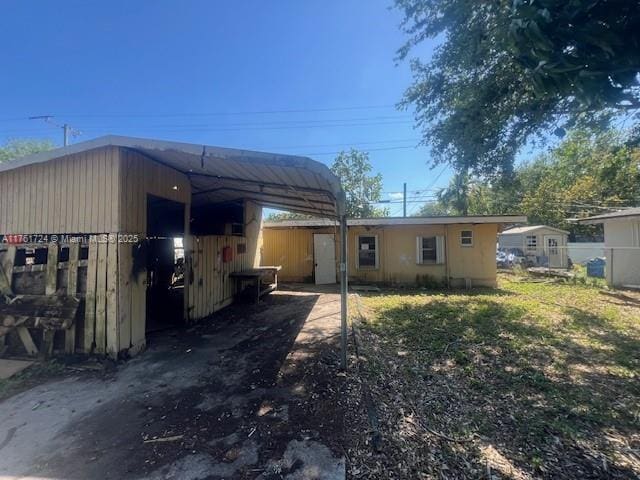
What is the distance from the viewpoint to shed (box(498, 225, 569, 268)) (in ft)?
60.4

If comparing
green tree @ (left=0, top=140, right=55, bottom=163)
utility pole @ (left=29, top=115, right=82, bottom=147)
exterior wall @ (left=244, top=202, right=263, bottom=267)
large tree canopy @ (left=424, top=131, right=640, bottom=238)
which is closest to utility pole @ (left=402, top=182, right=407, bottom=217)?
large tree canopy @ (left=424, top=131, right=640, bottom=238)

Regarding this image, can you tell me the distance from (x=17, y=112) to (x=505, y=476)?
2637 centimetres

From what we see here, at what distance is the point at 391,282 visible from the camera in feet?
36.3

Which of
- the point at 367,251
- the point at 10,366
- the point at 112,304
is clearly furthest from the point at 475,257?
the point at 10,366

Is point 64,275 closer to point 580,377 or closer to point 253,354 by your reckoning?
point 253,354

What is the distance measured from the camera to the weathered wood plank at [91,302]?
400 cm

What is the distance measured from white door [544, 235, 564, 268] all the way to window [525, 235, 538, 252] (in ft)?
1.94

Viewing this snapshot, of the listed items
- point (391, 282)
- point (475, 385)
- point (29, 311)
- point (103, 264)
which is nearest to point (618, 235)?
point (391, 282)

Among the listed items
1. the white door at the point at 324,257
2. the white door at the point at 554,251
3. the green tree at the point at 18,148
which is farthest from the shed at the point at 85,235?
Answer: the green tree at the point at 18,148

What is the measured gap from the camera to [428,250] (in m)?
11.0

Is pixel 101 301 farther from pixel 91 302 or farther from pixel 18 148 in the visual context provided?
pixel 18 148

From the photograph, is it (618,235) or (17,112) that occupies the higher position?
(17,112)

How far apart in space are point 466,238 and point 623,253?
18.3ft

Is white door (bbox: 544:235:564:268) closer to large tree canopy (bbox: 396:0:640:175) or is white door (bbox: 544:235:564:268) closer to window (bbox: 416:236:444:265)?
window (bbox: 416:236:444:265)
